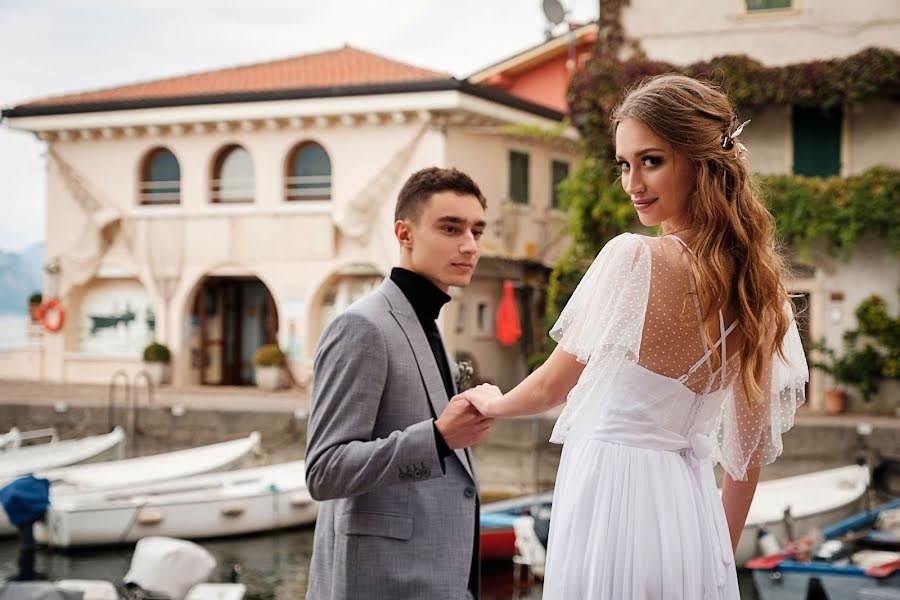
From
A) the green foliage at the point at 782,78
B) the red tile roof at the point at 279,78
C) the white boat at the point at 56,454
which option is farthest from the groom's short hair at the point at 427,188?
the red tile roof at the point at 279,78

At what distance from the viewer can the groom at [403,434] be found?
2.22m

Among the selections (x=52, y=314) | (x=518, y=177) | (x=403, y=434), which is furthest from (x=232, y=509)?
(x=52, y=314)

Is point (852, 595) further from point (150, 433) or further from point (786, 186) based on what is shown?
point (150, 433)

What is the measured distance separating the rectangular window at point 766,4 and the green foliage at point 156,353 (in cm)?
1269

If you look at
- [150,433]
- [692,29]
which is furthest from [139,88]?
[692,29]

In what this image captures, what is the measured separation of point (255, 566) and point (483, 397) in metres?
10.4

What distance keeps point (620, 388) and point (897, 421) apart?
14.8 metres

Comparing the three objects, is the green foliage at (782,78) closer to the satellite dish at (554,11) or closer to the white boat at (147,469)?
the satellite dish at (554,11)

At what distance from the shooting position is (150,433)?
56.8 feet

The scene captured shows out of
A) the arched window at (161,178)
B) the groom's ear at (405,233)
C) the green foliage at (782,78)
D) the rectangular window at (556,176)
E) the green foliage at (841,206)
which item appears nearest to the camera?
the groom's ear at (405,233)

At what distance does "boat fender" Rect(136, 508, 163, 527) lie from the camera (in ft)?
40.6

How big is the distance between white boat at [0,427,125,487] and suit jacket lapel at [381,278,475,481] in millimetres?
12721

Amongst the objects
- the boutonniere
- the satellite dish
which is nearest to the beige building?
the satellite dish

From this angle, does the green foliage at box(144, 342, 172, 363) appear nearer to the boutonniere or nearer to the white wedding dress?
the boutonniere
